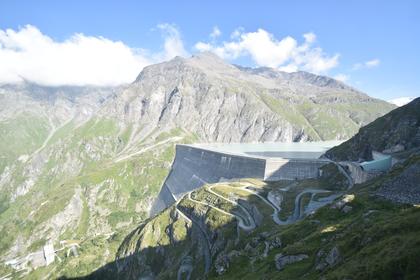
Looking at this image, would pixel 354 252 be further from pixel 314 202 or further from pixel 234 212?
pixel 234 212

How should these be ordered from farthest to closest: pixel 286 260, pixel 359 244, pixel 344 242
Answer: pixel 286 260 → pixel 344 242 → pixel 359 244

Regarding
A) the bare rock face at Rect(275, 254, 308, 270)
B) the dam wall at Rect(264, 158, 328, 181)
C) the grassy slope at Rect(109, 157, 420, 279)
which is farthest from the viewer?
the dam wall at Rect(264, 158, 328, 181)

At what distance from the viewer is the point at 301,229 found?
57.8 m

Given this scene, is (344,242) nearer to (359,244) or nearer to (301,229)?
(359,244)

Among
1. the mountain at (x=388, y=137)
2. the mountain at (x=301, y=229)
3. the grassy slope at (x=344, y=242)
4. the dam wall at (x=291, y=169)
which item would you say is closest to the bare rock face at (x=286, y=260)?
the mountain at (x=301, y=229)

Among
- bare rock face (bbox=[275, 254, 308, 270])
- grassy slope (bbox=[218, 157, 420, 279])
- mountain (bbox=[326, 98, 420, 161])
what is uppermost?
mountain (bbox=[326, 98, 420, 161])

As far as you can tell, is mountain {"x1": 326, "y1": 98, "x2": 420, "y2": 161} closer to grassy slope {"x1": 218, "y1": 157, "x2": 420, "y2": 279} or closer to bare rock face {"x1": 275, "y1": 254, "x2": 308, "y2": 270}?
grassy slope {"x1": 218, "y1": 157, "x2": 420, "y2": 279}

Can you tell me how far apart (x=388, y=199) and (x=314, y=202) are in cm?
3397

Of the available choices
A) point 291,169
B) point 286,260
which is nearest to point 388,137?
point 291,169

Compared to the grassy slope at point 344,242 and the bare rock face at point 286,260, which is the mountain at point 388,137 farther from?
the bare rock face at point 286,260

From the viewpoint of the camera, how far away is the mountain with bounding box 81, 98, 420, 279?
3469cm

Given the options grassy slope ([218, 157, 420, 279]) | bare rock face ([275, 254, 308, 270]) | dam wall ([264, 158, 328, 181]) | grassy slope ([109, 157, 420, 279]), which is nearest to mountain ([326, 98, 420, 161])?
dam wall ([264, 158, 328, 181])

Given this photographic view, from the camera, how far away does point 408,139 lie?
119438 millimetres

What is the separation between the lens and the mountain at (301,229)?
114ft
